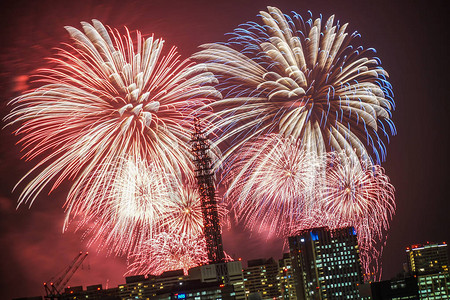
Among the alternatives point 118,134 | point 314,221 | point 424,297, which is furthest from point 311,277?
point 118,134

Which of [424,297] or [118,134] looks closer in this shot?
[118,134]

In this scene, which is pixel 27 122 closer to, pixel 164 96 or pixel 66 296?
pixel 164 96

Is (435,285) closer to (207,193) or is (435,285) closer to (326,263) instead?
(326,263)

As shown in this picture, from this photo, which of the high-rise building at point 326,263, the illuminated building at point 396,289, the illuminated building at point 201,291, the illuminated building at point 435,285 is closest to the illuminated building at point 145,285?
the high-rise building at point 326,263

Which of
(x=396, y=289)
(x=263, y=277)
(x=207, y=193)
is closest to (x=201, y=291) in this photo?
(x=207, y=193)

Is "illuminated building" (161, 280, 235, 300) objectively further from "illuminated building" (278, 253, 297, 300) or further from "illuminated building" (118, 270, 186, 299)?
"illuminated building" (118, 270, 186, 299)

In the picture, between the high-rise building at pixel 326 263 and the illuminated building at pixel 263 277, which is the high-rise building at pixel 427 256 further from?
the high-rise building at pixel 326 263
